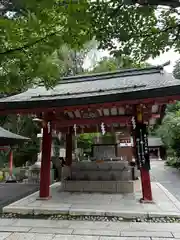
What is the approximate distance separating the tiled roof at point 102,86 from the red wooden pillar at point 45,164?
1150 mm

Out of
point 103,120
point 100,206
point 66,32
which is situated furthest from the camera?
point 103,120

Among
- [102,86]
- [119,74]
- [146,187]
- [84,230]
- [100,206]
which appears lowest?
[84,230]

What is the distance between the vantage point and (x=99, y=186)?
7.84 metres

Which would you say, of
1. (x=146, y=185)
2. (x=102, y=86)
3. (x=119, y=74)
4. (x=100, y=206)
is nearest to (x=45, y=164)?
(x=100, y=206)

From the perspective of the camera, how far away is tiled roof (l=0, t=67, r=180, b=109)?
5.96m

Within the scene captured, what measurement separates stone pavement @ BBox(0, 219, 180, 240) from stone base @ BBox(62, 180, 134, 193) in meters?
2.77

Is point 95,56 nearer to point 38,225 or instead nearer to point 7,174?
point 7,174

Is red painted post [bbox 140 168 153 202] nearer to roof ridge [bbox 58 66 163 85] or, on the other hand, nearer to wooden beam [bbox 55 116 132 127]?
wooden beam [bbox 55 116 132 127]

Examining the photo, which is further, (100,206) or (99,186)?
(99,186)

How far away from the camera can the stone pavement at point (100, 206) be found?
208 inches

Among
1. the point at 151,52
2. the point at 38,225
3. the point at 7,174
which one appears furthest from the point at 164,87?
the point at 7,174

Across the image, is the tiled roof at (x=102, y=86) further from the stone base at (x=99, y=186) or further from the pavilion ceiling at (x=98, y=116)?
the stone base at (x=99, y=186)

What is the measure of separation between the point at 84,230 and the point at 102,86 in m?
4.86

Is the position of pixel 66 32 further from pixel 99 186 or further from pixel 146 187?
pixel 99 186
